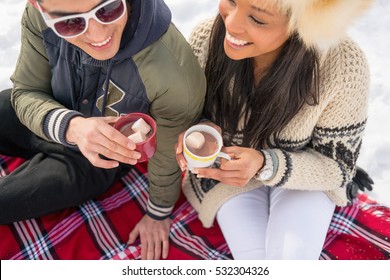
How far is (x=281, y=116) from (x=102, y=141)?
2.24 feet

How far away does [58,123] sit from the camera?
1556 millimetres

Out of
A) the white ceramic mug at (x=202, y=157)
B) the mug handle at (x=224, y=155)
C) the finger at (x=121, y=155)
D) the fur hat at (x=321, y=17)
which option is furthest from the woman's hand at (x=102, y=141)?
the fur hat at (x=321, y=17)

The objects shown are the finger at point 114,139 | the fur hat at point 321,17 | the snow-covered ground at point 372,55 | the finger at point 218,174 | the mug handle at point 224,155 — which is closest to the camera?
the fur hat at point 321,17

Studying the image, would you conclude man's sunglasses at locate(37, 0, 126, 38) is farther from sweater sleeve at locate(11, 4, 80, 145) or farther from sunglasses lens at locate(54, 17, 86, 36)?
sweater sleeve at locate(11, 4, 80, 145)

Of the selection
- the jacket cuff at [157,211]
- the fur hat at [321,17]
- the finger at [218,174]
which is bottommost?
the jacket cuff at [157,211]

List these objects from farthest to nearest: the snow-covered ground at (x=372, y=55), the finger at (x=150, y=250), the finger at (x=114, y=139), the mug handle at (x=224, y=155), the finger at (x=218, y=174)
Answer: the snow-covered ground at (x=372, y=55)
the finger at (x=150, y=250)
the finger at (x=218, y=174)
the mug handle at (x=224, y=155)
the finger at (x=114, y=139)

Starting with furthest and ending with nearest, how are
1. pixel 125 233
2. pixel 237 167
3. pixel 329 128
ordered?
pixel 125 233 < pixel 329 128 < pixel 237 167

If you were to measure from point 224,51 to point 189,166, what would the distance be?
463mm

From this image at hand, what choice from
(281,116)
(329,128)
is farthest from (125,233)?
(329,128)

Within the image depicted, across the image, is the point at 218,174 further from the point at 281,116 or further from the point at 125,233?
the point at 125,233

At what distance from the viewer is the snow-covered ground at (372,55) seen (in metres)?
2.47

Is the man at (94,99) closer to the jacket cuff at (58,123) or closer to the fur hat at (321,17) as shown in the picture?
the jacket cuff at (58,123)

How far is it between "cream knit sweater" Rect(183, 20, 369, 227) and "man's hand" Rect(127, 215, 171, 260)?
1.83ft

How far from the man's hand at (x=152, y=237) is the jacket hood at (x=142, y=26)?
895mm
